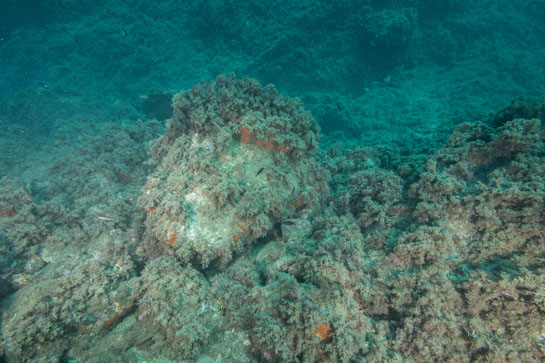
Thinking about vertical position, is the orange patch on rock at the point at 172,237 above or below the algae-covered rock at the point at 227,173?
below

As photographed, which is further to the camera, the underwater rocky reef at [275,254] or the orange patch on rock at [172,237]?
the orange patch on rock at [172,237]

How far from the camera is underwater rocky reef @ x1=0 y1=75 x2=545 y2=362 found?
3.20 meters

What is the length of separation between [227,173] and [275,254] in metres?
1.93

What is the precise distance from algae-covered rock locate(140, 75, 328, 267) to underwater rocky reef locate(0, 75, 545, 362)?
0.03 meters

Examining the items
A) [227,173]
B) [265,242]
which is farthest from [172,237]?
[265,242]

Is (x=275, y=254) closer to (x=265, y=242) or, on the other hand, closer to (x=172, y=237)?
(x=265, y=242)

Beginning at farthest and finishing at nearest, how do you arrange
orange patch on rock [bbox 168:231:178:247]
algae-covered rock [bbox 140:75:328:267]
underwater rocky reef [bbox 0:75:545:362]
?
1. algae-covered rock [bbox 140:75:328:267]
2. orange patch on rock [bbox 168:231:178:247]
3. underwater rocky reef [bbox 0:75:545:362]

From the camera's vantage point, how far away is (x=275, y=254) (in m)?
4.51

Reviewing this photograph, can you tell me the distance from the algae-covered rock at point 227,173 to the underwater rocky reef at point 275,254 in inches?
1.3

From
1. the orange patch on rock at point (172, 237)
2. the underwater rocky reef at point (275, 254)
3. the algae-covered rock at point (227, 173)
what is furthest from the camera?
the algae-covered rock at point (227, 173)

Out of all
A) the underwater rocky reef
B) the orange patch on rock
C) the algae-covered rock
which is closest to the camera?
the underwater rocky reef

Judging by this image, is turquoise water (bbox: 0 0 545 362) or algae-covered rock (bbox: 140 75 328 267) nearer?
turquoise water (bbox: 0 0 545 362)

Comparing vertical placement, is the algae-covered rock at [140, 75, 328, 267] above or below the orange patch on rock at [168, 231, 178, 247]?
above

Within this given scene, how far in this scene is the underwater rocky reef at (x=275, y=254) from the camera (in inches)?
126
